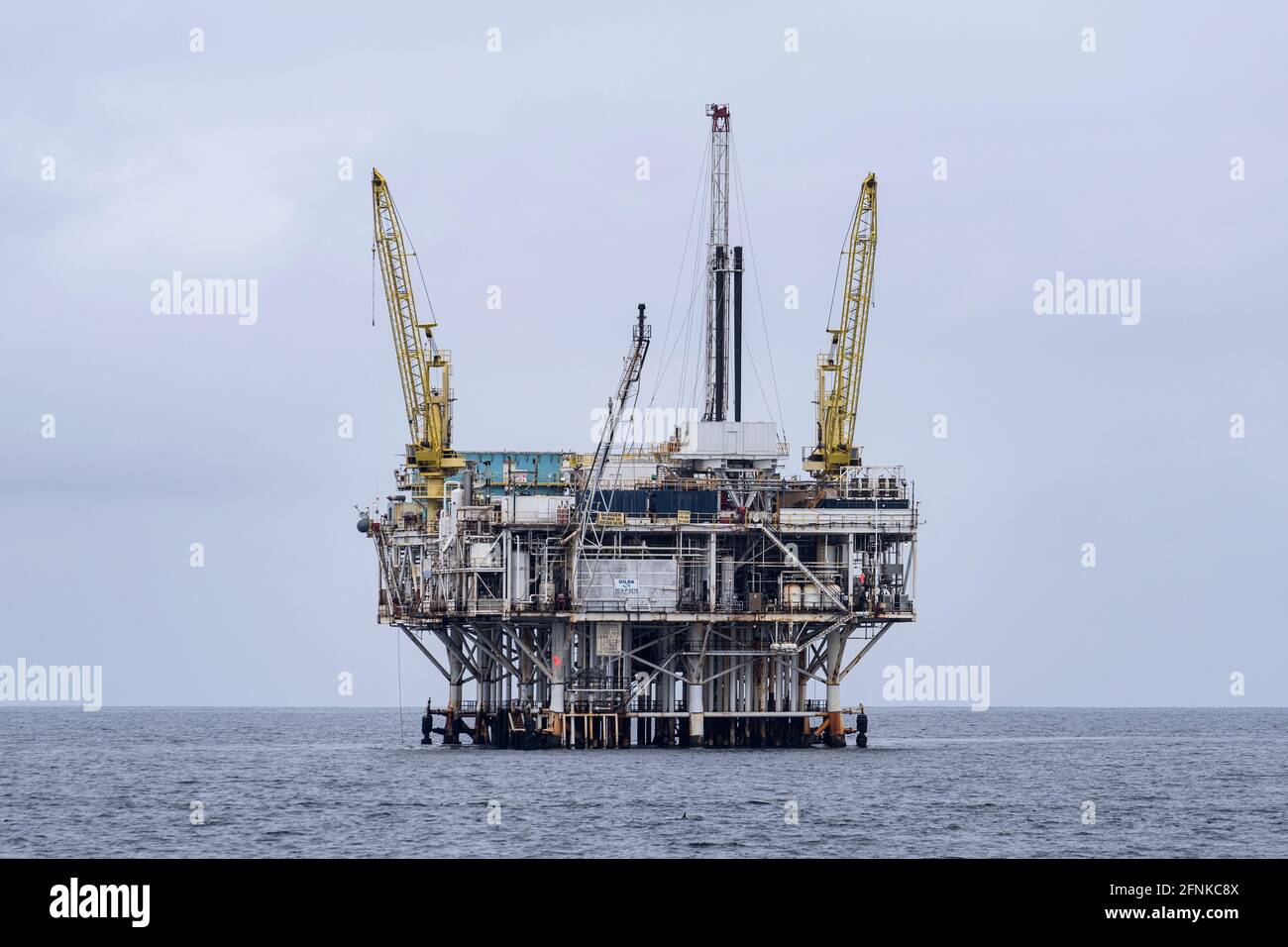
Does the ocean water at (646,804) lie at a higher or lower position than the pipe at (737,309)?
lower

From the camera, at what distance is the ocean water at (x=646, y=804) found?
241 feet

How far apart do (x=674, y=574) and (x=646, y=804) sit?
2648 centimetres

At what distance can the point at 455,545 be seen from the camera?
114 m

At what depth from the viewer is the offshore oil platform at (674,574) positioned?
111m

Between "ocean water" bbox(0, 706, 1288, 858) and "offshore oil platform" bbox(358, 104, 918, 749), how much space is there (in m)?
3.77

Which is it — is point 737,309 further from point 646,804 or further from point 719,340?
point 646,804

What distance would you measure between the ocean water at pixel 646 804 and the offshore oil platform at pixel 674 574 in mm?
3767

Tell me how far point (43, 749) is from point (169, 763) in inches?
1216

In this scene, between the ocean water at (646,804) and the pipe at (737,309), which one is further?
the pipe at (737,309)

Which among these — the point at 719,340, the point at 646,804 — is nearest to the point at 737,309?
the point at 719,340

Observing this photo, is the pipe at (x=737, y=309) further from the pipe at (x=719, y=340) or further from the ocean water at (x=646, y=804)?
the ocean water at (x=646, y=804)

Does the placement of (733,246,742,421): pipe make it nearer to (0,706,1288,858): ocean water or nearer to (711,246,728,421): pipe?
(711,246,728,421): pipe

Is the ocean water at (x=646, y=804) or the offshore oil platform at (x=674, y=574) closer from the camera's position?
the ocean water at (x=646, y=804)
